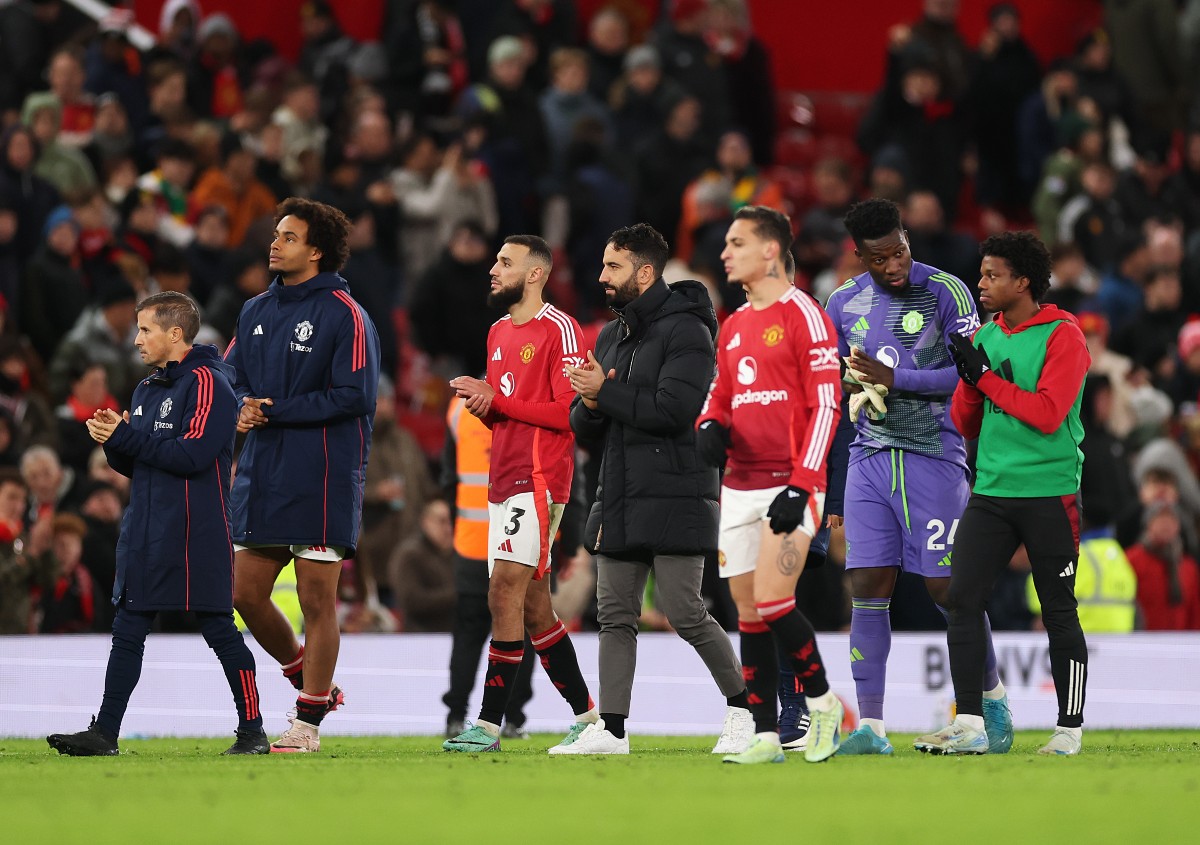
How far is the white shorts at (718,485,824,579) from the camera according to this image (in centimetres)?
831

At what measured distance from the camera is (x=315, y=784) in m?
7.21

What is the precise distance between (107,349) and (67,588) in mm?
2497

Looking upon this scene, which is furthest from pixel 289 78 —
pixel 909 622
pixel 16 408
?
pixel 909 622

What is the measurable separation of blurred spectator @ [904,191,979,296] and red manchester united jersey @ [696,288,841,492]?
29.3 feet

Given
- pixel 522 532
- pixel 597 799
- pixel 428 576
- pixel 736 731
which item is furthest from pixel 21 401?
pixel 597 799

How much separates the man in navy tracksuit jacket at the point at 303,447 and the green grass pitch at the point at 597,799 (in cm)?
60

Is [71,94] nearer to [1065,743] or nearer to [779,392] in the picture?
[779,392]

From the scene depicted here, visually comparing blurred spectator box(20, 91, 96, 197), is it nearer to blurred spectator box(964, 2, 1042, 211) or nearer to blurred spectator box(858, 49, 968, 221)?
blurred spectator box(858, 49, 968, 221)

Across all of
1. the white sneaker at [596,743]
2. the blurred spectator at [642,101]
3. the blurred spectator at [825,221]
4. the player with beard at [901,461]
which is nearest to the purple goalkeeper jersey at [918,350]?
the player with beard at [901,461]

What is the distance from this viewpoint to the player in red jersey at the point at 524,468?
9164 mm

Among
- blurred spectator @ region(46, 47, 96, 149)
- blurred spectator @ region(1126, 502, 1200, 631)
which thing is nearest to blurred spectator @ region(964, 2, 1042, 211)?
blurred spectator @ region(1126, 502, 1200, 631)

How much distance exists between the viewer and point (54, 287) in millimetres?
15148

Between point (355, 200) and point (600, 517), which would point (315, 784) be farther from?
point (355, 200)

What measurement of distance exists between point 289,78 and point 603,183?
3224 millimetres
